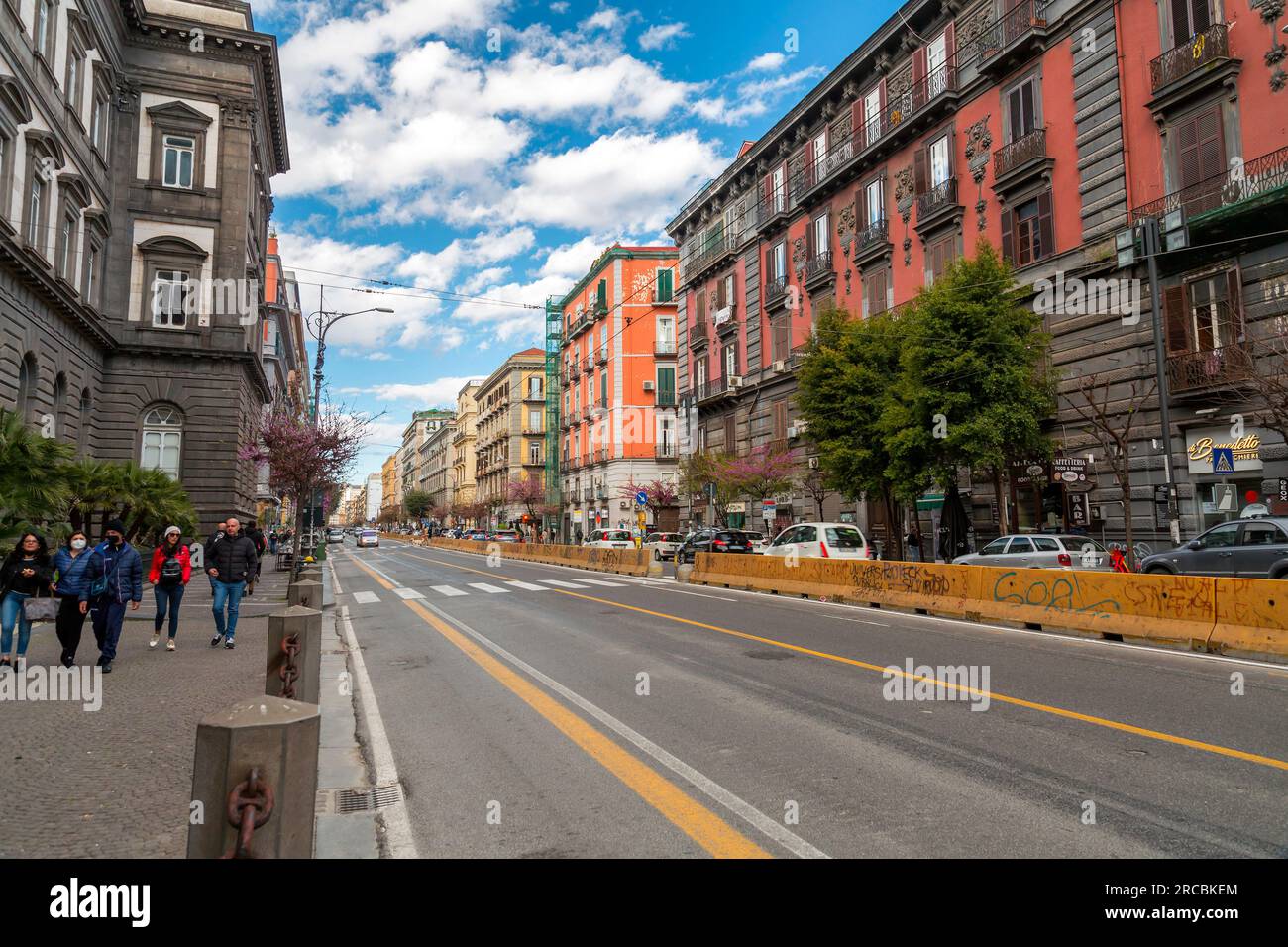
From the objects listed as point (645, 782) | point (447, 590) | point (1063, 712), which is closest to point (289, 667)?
point (645, 782)

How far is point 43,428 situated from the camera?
2306 centimetres

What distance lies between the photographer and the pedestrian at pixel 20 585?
29.7ft

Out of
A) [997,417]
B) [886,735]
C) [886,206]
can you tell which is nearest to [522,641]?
[886,735]

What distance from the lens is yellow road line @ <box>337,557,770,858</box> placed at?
13.1ft

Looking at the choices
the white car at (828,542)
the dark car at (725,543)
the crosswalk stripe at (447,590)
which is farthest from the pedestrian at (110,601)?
the dark car at (725,543)

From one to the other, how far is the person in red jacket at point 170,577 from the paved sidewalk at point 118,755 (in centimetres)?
39

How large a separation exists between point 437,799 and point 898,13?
3245 cm

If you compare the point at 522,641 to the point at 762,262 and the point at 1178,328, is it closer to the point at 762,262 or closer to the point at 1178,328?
the point at 1178,328

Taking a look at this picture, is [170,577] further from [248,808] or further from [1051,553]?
[1051,553]

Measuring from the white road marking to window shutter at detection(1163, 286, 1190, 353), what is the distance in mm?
18919

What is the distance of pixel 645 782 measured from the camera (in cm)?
502

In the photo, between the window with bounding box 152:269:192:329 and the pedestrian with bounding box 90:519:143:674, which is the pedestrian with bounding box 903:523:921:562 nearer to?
the pedestrian with bounding box 90:519:143:674

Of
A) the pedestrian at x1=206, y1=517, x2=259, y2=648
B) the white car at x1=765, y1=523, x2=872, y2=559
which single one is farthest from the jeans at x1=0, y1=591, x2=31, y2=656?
the white car at x1=765, y1=523, x2=872, y2=559

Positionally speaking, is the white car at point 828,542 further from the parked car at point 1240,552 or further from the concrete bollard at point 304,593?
the concrete bollard at point 304,593
